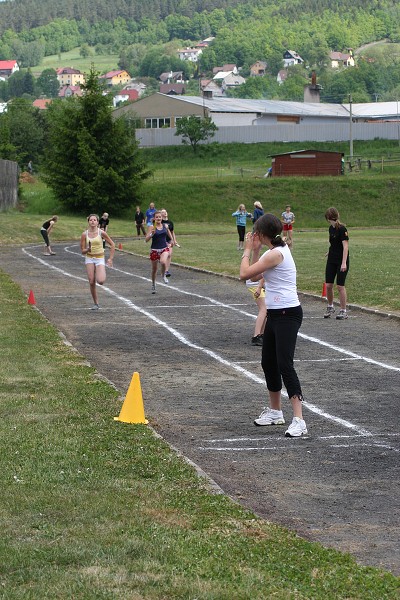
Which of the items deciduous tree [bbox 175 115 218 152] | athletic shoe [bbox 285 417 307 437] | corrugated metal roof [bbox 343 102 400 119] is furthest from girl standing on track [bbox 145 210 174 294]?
corrugated metal roof [bbox 343 102 400 119]

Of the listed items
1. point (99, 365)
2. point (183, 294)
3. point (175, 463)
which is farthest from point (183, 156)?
point (175, 463)

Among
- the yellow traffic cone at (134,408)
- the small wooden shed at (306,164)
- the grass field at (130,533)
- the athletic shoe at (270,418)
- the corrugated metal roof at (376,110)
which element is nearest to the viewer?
the grass field at (130,533)

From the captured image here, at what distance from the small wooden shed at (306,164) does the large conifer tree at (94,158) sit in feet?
45.8

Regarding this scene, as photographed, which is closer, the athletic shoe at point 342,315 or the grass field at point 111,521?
the grass field at point 111,521

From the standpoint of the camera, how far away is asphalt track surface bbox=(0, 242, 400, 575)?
7.53 m

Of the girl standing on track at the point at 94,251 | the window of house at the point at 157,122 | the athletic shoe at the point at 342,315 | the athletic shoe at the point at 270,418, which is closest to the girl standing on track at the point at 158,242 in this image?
the girl standing on track at the point at 94,251

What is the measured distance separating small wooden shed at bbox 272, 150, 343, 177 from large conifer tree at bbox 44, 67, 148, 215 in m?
14.0

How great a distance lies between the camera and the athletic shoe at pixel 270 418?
410 inches

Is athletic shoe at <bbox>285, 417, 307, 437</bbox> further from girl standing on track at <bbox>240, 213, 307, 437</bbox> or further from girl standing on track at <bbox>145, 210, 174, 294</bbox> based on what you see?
girl standing on track at <bbox>145, 210, 174, 294</bbox>

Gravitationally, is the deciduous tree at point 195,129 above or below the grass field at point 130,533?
above

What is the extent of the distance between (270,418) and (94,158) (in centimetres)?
5793

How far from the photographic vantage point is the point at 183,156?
9500 centimetres

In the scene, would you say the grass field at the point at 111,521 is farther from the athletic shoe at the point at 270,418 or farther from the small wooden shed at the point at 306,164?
the small wooden shed at the point at 306,164

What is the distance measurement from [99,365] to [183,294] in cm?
984
